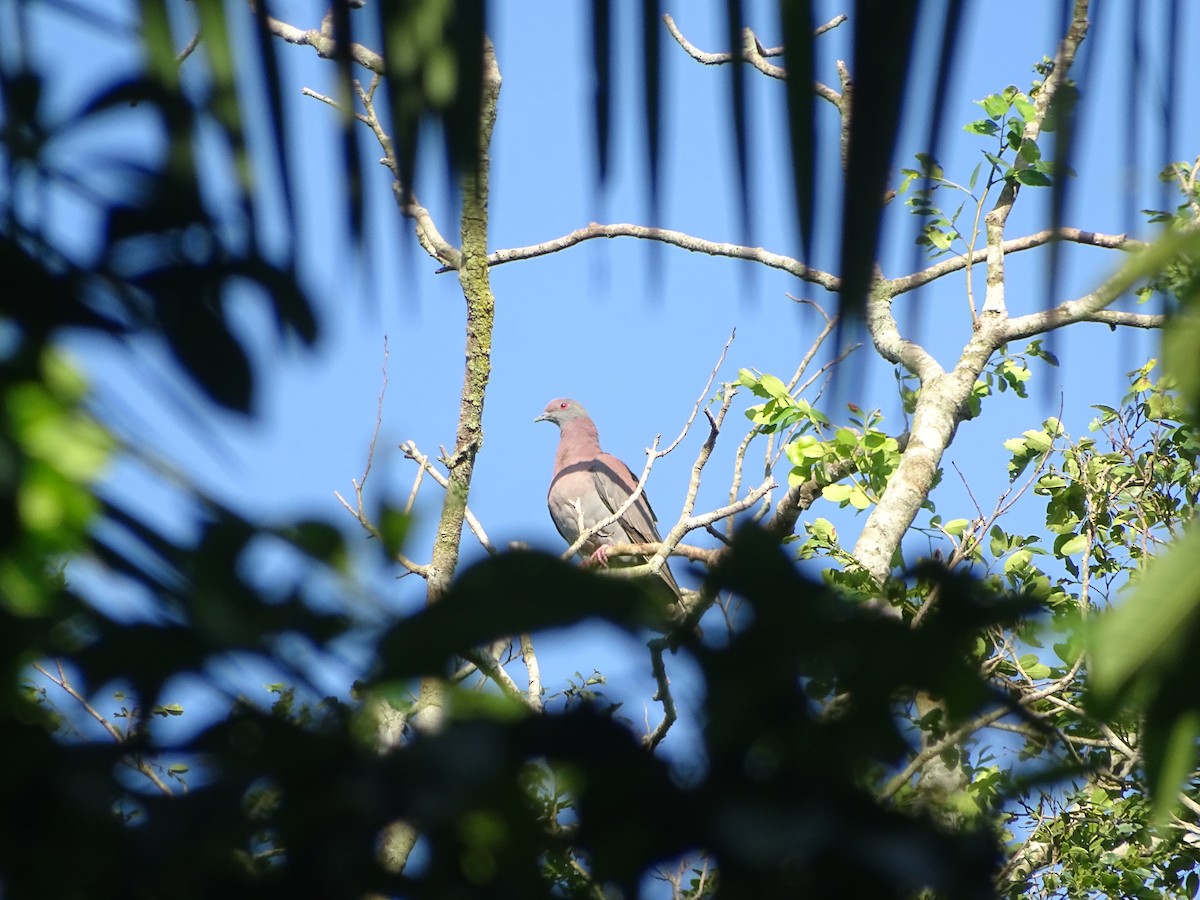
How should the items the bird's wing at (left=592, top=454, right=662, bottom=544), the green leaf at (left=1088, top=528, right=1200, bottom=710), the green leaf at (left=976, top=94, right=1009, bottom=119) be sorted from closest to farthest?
the green leaf at (left=1088, top=528, right=1200, bottom=710)
the green leaf at (left=976, top=94, right=1009, bottom=119)
the bird's wing at (left=592, top=454, right=662, bottom=544)

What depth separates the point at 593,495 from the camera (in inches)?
306

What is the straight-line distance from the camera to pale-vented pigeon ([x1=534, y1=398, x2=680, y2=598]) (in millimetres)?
7398

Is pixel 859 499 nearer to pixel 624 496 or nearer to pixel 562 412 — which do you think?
pixel 624 496

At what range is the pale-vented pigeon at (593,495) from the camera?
24.3 ft

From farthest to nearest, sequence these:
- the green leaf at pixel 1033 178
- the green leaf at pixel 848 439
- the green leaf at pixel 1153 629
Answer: the green leaf at pixel 848 439 < the green leaf at pixel 1033 178 < the green leaf at pixel 1153 629

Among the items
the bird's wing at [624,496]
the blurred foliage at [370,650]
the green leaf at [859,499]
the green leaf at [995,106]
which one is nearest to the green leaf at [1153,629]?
the blurred foliage at [370,650]

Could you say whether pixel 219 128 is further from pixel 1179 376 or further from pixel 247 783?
pixel 1179 376

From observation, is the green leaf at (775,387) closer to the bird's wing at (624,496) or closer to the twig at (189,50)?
the bird's wing at (624,496)

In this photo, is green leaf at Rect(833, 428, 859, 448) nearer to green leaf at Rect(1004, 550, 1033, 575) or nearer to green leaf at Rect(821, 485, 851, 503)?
green leaf at Rect(821, 485, 851, 503)

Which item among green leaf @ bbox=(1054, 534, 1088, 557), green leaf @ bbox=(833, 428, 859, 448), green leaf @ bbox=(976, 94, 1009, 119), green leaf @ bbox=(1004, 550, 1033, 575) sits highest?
green leaf @ bbox=(976, 94, 1009, 119)

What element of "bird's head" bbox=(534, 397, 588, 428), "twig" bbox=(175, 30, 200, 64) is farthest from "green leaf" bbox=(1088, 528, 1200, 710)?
"bird's head" bbox=(534, 397, 588, 428)

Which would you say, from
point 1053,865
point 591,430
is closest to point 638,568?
point 1053,865

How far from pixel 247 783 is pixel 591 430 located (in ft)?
27.3

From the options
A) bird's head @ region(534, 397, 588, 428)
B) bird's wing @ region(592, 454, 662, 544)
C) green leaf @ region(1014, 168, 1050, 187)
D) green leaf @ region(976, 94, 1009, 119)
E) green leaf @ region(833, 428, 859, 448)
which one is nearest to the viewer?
green leaf @ region(1014, 168, 1050, 187)
